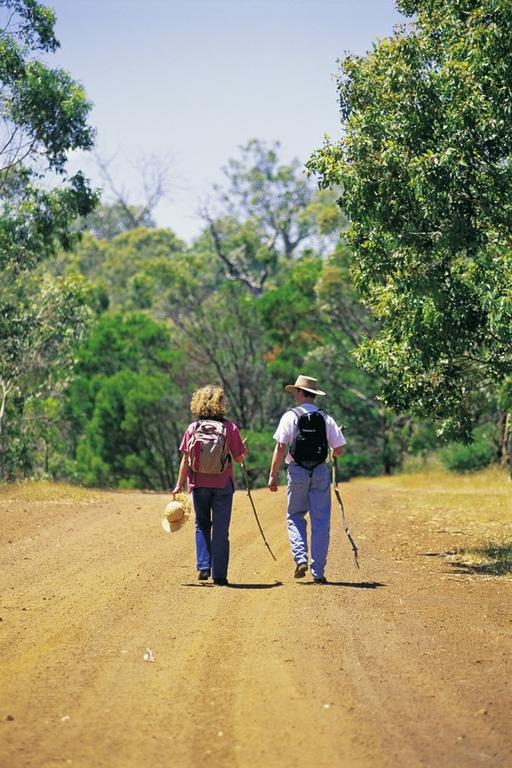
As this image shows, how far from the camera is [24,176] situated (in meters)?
26.3

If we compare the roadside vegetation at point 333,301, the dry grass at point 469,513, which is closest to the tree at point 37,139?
the roadside vegetation at point 333,301

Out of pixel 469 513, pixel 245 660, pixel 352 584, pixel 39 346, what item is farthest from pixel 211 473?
pixel 39 346

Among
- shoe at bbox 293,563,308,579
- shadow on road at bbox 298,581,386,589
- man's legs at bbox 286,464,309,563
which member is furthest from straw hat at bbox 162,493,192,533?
shadow on road at bbox 298,581,386,589

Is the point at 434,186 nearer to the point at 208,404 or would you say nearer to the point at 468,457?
the point at 208,404

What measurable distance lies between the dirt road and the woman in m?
0.37

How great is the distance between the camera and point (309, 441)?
11.2 m

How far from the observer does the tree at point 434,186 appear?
13.6m

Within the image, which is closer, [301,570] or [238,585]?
[238,585]

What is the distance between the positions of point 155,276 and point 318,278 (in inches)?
850

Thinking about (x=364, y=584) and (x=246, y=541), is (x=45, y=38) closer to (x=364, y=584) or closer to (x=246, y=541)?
(x=246, y=541)

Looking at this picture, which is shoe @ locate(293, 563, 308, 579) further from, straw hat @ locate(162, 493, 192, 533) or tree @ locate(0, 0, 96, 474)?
tree @ locate(0, 0, 96, 474)

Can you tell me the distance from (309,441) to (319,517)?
77cm

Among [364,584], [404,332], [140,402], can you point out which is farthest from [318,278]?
[364,584]

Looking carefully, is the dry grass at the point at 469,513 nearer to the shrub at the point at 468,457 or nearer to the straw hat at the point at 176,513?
the shrub at the point at 468,457
